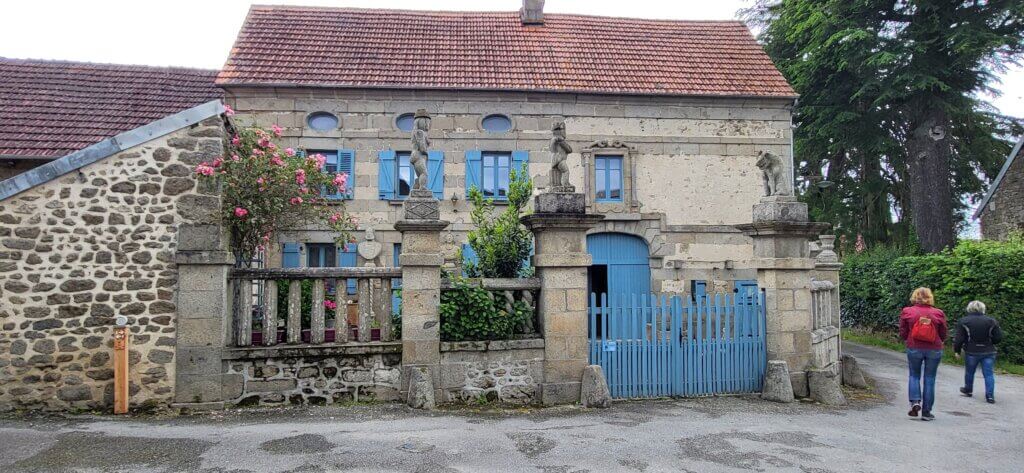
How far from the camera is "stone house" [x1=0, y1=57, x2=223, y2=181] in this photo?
409 inches

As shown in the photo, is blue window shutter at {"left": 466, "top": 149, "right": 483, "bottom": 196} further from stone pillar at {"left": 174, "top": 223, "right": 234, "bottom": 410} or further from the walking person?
the walking person

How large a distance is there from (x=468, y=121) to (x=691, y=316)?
7332 mm

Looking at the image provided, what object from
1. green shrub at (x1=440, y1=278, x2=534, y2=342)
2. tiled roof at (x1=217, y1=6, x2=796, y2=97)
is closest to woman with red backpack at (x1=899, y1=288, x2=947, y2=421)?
green shrub at (x1=440, y1=278, x2=534, y2=342)

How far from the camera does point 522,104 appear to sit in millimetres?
12898

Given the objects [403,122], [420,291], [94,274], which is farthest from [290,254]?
[420,291]

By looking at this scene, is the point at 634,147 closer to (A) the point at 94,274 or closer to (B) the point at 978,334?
(B) the point at 978,334

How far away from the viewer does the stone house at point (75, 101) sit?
1040 cm

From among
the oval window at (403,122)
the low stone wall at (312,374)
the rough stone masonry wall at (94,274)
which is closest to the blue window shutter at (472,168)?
the oval window at (403,122)

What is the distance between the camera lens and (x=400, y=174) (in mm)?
12570

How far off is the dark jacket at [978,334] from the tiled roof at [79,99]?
14.2 meters

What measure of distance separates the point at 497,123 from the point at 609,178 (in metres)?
2.82

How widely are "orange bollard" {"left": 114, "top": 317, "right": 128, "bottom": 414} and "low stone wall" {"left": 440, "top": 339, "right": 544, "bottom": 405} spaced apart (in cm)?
328

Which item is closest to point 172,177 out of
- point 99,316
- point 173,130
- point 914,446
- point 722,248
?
point 173,130

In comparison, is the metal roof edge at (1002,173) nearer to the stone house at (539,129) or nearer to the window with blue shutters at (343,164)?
the stone house at (539,129)
